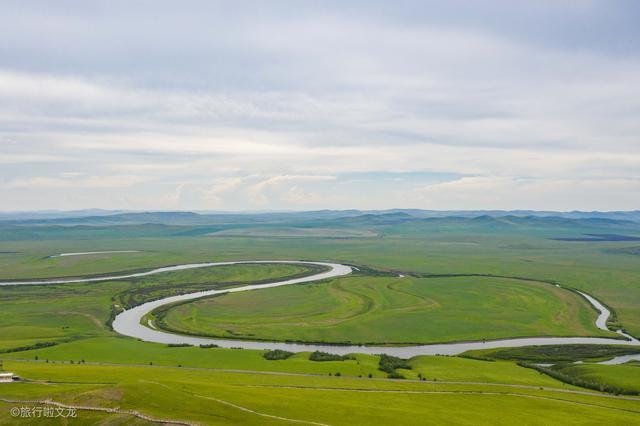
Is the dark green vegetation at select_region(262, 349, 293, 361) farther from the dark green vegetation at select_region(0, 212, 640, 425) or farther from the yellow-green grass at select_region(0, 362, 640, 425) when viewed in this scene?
the yellow-green grass at select_region(0, 362, 640, 425)

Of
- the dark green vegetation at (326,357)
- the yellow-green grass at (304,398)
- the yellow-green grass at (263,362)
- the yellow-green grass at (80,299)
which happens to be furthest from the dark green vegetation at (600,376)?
the yellow-green grass at (80,299)

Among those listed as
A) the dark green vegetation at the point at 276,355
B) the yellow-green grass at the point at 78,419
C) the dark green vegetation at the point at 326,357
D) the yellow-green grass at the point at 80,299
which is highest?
the yellow-green grass at the point at 78,419

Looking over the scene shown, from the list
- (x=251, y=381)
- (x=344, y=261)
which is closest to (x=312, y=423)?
(x=251, y=381)

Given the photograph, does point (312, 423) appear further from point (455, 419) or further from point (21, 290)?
point (21, 290)

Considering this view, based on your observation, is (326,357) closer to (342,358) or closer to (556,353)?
(342,358)

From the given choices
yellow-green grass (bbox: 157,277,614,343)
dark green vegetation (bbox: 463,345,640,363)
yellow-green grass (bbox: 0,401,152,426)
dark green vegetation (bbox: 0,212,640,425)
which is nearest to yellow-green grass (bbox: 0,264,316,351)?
dark green vegetation (bbox: 0,212,640,425)

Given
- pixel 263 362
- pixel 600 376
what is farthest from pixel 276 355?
pixel 600 376

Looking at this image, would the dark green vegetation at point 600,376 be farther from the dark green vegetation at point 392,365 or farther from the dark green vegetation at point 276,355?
the dark green vegetation at point 276,355
